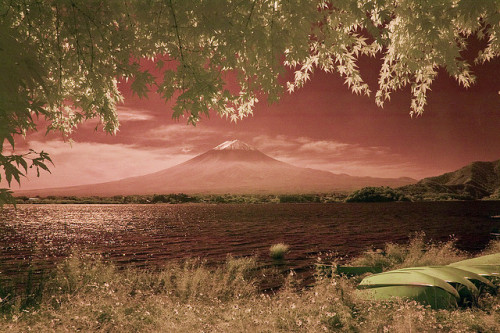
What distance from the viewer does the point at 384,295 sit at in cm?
840

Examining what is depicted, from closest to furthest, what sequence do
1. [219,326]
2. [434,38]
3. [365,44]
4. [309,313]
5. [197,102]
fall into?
[197,102] → [219,326] → [434,38] → [309,313] → [365,44]

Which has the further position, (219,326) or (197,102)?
(219,326)

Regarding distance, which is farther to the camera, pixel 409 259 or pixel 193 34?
pixel 409 259

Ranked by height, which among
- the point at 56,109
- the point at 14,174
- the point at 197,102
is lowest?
the point at 14,174

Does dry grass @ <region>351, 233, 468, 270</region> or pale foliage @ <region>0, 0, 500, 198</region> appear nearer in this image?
pale foliage @ <region>0, 0, 500, 198</region>

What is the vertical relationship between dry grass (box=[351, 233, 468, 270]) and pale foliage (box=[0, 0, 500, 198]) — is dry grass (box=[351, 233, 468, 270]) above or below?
below

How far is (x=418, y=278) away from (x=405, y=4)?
253 inches

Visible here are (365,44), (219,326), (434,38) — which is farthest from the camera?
(365,44)

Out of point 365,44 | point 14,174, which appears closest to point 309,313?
point 14,174

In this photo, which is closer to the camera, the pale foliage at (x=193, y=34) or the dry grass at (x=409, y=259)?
the pale foliage at (x=193, y=34)

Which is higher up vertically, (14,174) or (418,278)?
(14,174)

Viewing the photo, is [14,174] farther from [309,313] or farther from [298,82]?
[298,82]

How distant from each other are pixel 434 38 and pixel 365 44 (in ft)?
6.49

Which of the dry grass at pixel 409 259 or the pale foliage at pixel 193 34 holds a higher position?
the pale foliage at pixel 193 34
